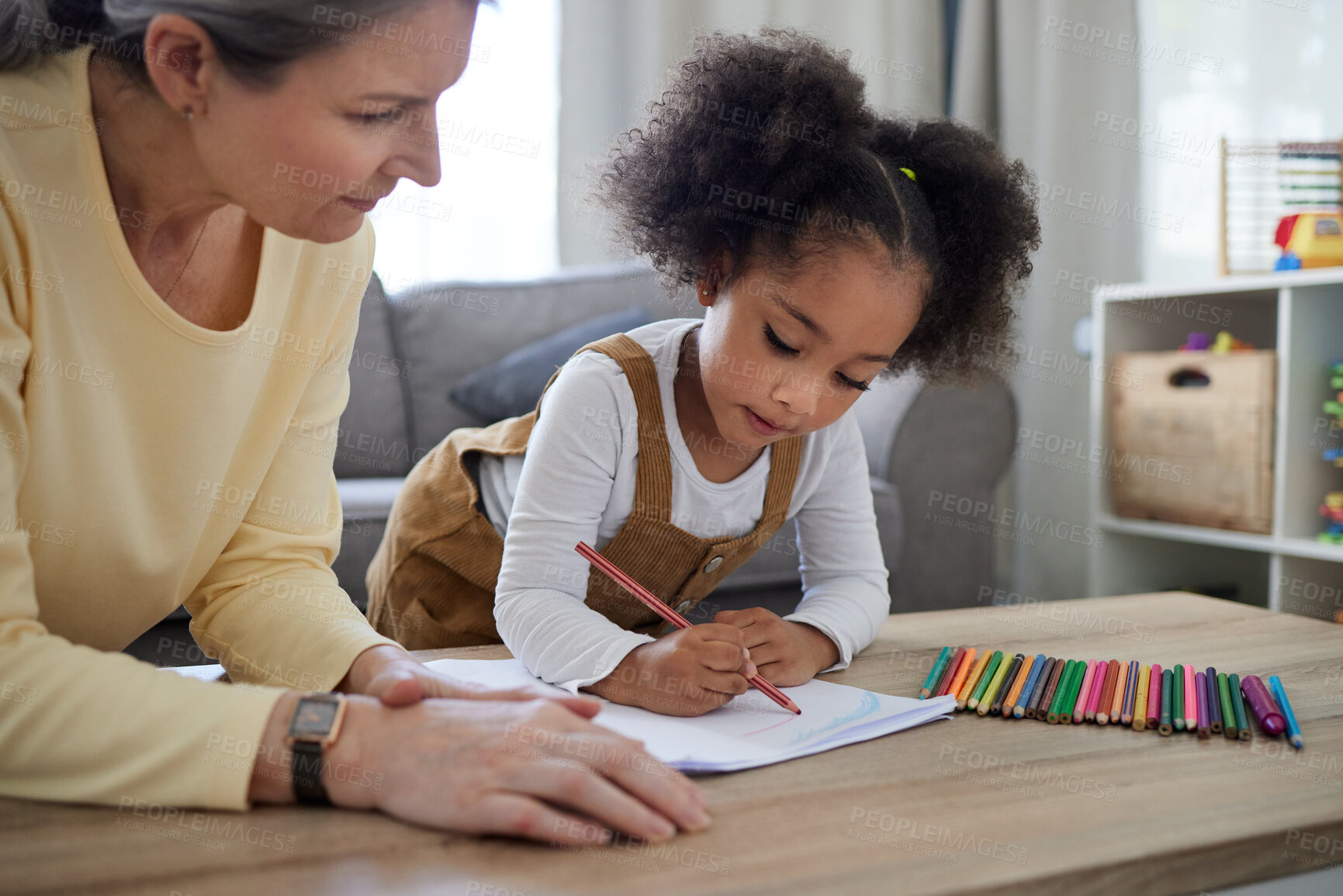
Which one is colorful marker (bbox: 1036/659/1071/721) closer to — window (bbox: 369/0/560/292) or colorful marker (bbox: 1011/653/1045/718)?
colorful marker (bbox: 1011/653/1045/718)

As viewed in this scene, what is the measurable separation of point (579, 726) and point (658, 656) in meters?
0.23

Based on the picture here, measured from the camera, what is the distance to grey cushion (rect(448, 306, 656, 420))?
2289mm

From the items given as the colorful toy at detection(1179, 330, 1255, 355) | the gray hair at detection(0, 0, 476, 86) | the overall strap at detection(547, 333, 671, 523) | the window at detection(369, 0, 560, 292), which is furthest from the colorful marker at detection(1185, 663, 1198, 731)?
the window at detection(369, 0, 560, 292)

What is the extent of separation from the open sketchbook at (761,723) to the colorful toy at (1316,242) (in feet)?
6.02

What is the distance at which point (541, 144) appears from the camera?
2.89 meters

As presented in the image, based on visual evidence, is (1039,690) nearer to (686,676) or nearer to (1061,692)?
(1061,692)

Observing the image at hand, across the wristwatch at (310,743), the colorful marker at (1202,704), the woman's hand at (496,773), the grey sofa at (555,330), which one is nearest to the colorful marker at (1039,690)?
the colorful marker at (1202,704)

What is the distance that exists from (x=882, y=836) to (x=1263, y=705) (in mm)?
396

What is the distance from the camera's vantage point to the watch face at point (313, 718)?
0.58 m

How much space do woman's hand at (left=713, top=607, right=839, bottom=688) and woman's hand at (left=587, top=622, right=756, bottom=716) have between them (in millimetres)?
49

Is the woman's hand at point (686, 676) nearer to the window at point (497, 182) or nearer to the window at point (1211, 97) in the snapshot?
the window at point (497, 182)

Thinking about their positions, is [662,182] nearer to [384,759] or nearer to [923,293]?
[923,293]

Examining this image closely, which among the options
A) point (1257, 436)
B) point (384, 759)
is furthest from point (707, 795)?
point (1257, 436)

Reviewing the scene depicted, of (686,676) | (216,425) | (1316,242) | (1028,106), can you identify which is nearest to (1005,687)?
(686,676)
